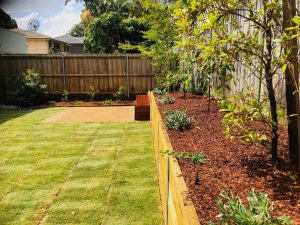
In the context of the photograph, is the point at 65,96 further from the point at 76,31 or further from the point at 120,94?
the point at 76,31

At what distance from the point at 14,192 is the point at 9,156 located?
2.34 meters

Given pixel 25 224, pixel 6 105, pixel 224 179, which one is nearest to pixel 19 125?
pixel 6 105

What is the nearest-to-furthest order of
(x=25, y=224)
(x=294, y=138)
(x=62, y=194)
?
(x=294, y=138)
(x=25, y=224)
(x=62, y=194)

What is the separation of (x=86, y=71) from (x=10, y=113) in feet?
15.5

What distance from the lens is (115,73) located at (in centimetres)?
1677

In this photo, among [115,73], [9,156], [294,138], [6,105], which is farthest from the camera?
[115,73]

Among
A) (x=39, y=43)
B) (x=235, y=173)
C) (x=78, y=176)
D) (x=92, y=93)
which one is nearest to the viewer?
(x=235, y=173)

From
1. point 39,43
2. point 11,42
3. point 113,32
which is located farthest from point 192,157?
point 39,43

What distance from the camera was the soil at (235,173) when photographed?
2951 millimetres

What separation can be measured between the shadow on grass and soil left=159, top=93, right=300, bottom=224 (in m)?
8.98

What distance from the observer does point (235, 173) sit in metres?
3.77

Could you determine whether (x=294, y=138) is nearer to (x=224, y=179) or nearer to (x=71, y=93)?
(x=224, y=179)

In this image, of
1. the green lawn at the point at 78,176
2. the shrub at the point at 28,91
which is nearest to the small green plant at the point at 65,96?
the shrub at the point at 28,91

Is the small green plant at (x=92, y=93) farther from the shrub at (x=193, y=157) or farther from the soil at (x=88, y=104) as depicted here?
the shrub at (x=193, y=157)
